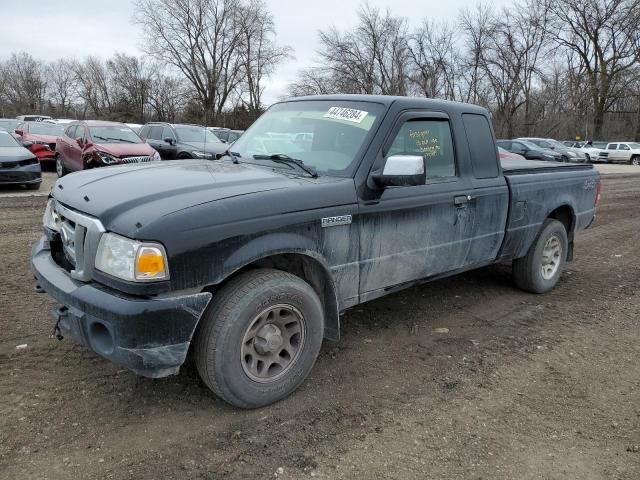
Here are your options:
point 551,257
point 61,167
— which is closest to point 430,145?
point 551,257

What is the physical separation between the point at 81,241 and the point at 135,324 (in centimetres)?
62

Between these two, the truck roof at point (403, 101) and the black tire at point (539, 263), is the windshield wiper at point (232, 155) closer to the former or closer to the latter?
the truck roof at point (403, 101)

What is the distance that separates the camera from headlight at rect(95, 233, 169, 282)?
247 centimetres

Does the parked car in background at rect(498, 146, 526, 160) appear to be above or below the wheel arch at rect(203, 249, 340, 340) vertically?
above

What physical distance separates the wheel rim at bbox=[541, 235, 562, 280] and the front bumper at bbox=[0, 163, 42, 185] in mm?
10798

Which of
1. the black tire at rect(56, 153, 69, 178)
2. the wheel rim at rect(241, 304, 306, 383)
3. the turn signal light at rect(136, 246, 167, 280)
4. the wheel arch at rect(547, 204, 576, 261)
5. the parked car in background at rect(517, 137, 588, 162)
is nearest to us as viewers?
the turn signal light at rect(136, 246, 167, 280)

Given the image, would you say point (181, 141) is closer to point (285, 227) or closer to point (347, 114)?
point (347, 114)

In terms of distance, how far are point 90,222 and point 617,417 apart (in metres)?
3.28

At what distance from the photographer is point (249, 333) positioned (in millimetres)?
2916

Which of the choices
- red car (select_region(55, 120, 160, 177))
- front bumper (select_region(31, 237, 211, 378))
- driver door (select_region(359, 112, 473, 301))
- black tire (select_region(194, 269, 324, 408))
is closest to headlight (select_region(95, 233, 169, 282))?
front bumper (select_region(31, 237, 211, 378))

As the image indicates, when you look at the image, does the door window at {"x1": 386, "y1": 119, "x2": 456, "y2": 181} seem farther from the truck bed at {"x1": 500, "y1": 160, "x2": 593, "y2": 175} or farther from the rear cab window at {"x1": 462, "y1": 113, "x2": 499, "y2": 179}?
the truck bed at {"x1": 500, "y1": 160, "x2": 593, "y2": 175}

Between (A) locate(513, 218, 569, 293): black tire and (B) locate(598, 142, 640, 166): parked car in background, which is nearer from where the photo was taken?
(A) locate(513, 218, 569, 293): black tire

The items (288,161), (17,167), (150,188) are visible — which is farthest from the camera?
(17,167)

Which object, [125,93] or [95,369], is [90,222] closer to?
[95,369]
